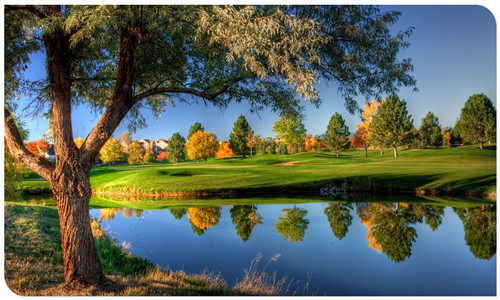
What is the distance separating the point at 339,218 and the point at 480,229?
Answer: 210 inches

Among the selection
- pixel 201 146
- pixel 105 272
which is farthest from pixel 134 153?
pixel 105 272

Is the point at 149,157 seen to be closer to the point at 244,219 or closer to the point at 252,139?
the point at 252,139

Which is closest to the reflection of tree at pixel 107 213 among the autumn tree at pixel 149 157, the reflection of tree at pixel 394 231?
the reflection of tree at pixel 394 231

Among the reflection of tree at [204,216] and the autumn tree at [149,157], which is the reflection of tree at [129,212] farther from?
the autumn tree at [149,157]

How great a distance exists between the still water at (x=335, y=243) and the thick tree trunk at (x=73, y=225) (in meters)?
3.36

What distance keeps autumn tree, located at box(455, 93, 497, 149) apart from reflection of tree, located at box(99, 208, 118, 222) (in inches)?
995

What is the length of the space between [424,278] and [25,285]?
8.57 metres

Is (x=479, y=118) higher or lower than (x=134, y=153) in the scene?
higher

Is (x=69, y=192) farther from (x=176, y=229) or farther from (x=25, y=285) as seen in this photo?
(x=176, y=229)

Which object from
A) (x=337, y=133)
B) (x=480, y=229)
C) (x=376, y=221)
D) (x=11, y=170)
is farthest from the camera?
(x=337, y=133)

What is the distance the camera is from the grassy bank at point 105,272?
16.5 ft

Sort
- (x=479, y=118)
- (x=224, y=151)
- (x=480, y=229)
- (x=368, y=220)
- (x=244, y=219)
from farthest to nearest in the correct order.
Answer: (x=224, y=151), (x=479, y=118), (x=244, y=219), (x=368, y=220), (x=480, y=229)

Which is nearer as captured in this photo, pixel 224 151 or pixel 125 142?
pixel 125 142

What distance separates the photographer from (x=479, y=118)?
71.6ft
